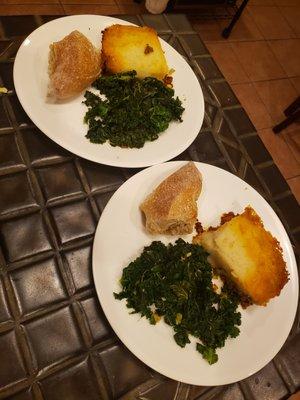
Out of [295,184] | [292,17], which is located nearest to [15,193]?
[295,184]

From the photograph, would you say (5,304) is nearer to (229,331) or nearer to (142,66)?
(229,331)

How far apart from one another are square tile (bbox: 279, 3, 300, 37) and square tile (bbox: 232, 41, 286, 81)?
569mm

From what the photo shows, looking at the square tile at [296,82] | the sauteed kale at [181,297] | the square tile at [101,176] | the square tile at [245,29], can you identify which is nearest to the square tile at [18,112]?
the square tile at [101,176]

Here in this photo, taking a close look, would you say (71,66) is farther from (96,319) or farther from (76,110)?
(96,319)

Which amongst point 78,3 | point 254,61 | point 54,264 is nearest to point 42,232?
point 54,264

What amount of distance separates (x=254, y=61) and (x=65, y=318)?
3264mm

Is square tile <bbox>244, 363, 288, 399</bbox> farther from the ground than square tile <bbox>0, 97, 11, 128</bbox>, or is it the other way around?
square tile <bbox>0, 97, 11, 128</bbox>

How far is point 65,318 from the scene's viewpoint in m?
1.07

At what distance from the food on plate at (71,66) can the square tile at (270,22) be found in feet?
9.94

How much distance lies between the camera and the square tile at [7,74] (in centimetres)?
134

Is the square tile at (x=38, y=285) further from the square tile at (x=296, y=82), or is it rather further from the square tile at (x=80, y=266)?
the square tile at (x=296, y=82)

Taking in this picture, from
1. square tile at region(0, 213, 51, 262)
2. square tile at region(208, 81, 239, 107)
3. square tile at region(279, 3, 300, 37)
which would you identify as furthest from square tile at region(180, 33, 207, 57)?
square tile at region(279, 3, 300, 37)

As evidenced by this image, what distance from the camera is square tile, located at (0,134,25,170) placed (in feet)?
3.97

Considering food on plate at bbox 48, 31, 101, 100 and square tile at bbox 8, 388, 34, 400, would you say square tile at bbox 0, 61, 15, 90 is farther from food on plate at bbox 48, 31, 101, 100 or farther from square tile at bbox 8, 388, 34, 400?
square tile at bbox 8, 388, 34, 400
